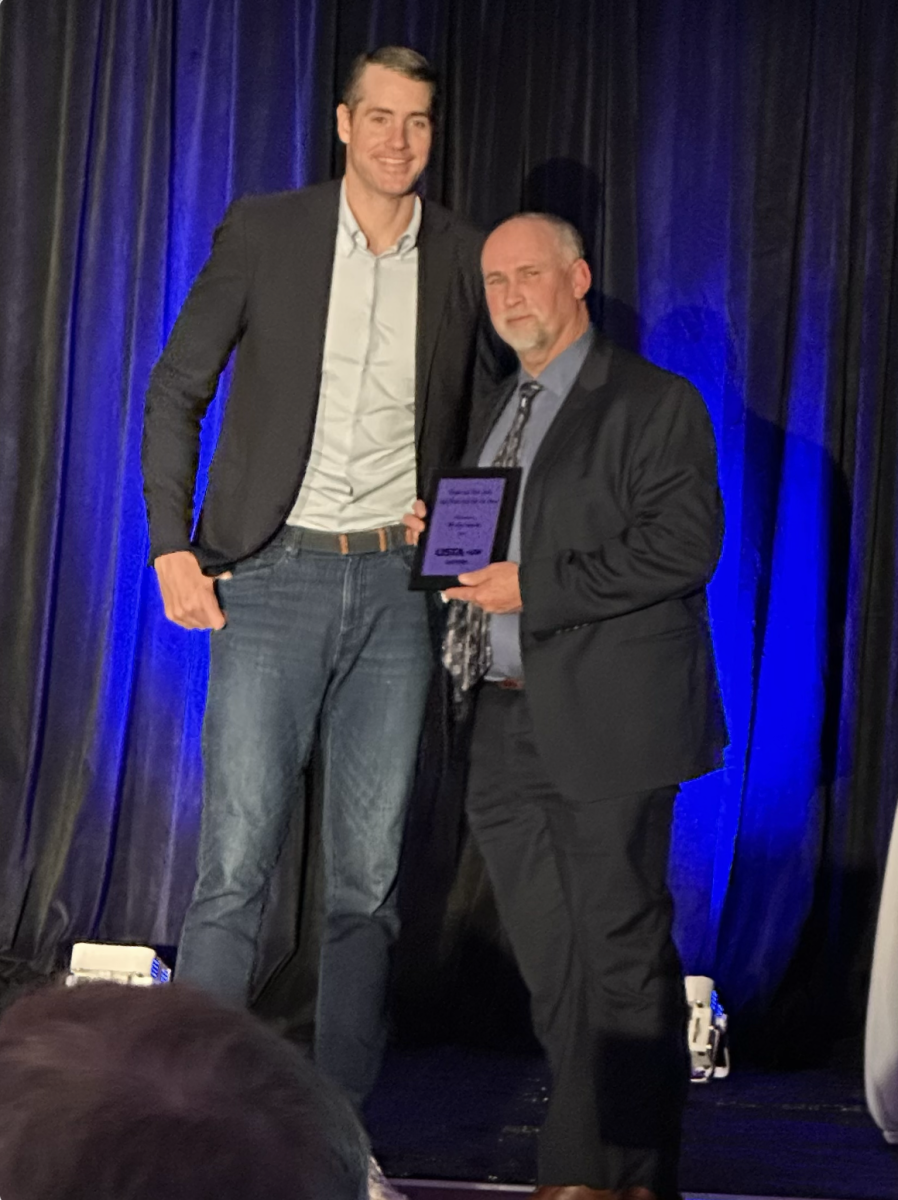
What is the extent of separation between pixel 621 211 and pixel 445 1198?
2282 millimetres

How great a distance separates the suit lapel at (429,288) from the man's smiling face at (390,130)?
0.35 ft

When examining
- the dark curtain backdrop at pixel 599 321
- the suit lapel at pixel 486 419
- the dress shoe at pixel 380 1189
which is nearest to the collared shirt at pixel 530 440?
the suit lapel at pixel 486 419

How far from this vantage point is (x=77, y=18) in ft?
13.3

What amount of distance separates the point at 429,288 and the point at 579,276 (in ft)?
0.90

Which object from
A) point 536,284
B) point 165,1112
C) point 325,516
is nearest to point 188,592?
point 325,516

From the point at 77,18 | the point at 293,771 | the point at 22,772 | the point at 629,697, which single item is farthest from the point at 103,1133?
the point at 77,18

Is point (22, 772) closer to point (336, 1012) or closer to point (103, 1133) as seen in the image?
point (336, 1012)

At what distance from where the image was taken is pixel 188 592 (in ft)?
9.48

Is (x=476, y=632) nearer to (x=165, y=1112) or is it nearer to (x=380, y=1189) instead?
(x=380, y=1189)

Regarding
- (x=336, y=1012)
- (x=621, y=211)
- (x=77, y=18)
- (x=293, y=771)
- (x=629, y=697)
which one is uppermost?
(x=77, y=18)

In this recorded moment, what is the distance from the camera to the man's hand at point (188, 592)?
9.48ft

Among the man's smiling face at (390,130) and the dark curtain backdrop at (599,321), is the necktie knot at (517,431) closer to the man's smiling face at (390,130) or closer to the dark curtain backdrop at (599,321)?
the man's smiling face at (390,130)

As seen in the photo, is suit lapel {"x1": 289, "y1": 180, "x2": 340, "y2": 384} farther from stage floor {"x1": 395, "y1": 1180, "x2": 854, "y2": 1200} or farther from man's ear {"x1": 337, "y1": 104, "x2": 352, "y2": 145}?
stage floor {"x1": 395, "y1": 1180, "x2": 854, "y2": 1200}

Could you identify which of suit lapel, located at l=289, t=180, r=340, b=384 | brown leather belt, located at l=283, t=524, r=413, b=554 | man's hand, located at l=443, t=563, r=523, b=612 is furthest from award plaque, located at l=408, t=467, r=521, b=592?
suit lapel, located at l=289, t=180, r=340, b=384
